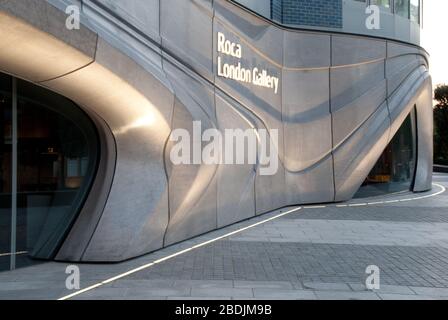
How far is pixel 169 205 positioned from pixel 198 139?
1.50 meters

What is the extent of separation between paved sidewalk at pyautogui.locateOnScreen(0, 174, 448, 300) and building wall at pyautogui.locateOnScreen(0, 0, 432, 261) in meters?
0.73

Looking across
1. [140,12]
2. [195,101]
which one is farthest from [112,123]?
[195,101]

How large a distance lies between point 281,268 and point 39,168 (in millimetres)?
3919

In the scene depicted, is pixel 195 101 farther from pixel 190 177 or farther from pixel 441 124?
pixel 441 124

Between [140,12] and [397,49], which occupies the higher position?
[397,49]

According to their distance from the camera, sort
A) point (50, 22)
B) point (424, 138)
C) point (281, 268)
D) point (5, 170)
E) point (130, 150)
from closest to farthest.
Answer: point (50, 22), point (5, 170), point (281, 268), point (130, 150), point (424, 138)

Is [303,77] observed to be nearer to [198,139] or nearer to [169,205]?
[198,139]


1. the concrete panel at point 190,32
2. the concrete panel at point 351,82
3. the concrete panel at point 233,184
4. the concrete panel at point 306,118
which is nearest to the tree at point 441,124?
the concrete panel at point 351,82

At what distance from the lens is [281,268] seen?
777cm

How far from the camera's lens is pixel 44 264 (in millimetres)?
7934

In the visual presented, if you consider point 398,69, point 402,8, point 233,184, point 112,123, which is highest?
point 402,8

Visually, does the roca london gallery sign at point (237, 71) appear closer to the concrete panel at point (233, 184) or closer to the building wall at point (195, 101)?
the building wall at point (195, 101)

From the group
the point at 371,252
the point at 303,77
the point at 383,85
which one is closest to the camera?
the point at 371,252

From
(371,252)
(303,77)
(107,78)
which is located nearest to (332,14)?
(303,77)
